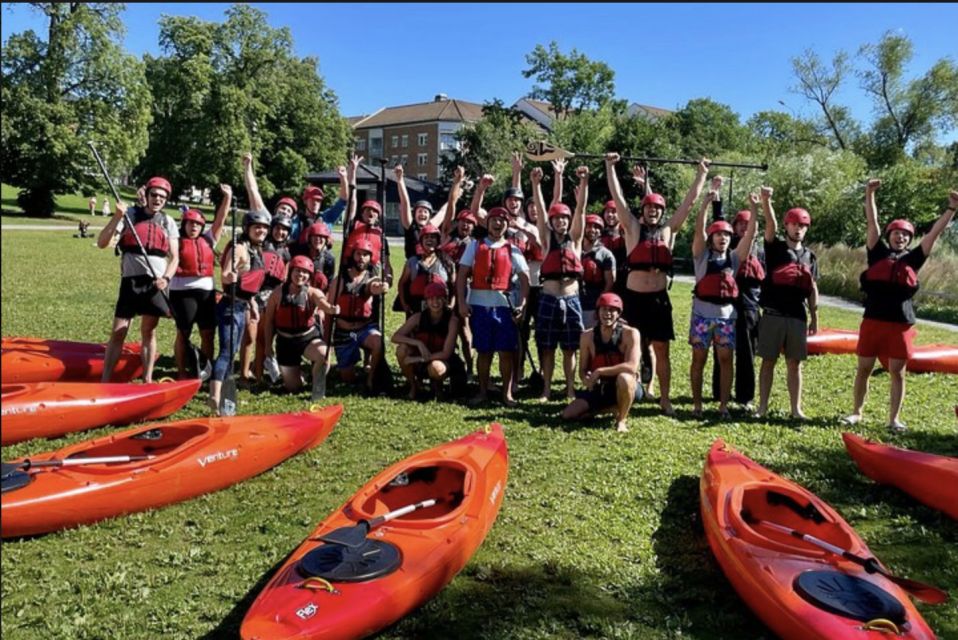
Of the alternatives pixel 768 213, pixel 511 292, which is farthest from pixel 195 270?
pixel 768 213

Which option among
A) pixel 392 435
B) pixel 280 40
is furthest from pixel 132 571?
pixel 280 40

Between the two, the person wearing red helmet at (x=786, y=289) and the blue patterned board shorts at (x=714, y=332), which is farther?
the blue patterned board shorts at (x=714, y=332)

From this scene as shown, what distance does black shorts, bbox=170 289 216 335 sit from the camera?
22.4ft

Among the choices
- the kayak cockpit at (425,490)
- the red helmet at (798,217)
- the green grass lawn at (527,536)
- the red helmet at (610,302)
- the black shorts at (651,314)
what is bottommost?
the green grass lawn at (527,536)

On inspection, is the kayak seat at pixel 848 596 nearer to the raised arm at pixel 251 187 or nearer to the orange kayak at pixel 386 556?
the orange kayak at pixel 386 556

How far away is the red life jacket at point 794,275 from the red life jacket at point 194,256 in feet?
17.9

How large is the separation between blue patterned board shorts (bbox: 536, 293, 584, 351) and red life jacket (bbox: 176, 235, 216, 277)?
11.1 feet

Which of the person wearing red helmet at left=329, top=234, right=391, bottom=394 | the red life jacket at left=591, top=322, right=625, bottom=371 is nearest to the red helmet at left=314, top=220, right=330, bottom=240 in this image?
the person wearing red helmet at left=329, top=234, right=391, bottom=394

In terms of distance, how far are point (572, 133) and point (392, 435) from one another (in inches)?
1193

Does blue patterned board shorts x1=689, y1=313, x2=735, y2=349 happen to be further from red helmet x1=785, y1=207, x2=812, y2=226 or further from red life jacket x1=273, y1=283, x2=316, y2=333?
red life jacket x1=273, y1=283, x2=316, y2=333

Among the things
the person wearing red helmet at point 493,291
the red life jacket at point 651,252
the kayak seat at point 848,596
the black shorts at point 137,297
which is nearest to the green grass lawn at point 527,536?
the kayak seat at point 848,596

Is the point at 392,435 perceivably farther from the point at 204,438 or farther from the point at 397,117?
the point at 397,117

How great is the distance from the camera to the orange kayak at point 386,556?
2932 mm

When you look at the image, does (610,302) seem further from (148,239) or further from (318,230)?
(148,239)
